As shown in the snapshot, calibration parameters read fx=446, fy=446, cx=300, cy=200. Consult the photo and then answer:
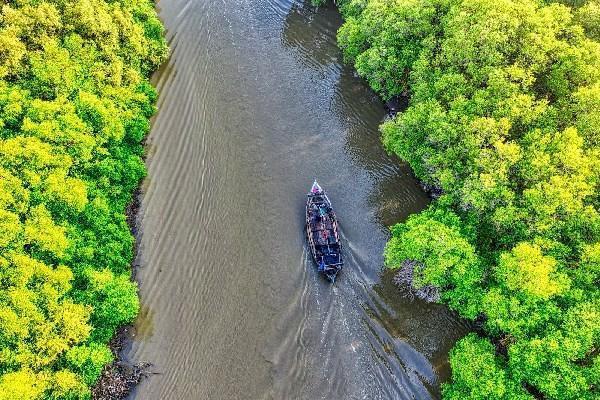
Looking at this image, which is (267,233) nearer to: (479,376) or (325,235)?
(325,235)

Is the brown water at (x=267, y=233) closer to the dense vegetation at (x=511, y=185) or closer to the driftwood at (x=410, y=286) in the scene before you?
the driftwood at (x=410, y=286)

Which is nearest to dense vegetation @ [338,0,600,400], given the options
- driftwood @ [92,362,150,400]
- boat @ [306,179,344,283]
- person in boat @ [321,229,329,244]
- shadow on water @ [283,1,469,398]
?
shadow on water @ [283,1,469,398]

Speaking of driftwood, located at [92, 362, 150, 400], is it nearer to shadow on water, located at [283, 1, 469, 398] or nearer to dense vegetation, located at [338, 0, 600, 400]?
shadow on water, located at [283, 1, 469, 398]

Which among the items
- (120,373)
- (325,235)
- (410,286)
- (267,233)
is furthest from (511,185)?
(120,373)

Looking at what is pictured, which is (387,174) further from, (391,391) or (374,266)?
(391,391)

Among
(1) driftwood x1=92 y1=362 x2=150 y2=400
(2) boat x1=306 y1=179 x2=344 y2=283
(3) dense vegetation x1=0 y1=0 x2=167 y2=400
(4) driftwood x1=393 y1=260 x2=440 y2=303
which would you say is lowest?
(1) driftwood x1=92 y1=362 x2=150 y2=400
